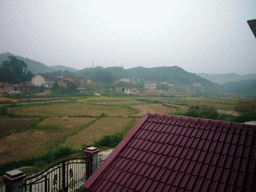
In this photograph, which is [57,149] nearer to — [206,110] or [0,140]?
[0,140]

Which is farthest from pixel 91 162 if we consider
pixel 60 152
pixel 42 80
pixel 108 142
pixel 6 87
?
pixel 42 80

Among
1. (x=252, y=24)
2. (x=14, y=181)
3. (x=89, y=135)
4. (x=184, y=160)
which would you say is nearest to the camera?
(x=184, y=160)

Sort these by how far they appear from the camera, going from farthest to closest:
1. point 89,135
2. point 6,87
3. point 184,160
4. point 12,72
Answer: point 12,72 → point 6,87 → point 89,135 → point 184,160

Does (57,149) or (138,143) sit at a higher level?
(138,143)

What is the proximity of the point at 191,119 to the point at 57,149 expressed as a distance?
29.3ft

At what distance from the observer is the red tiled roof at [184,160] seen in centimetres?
313

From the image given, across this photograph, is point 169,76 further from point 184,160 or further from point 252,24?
point 184,160

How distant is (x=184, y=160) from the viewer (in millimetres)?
3646

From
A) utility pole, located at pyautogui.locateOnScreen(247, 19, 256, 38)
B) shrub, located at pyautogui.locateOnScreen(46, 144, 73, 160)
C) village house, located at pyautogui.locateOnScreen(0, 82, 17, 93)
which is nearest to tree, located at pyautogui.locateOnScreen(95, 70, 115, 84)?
village house, located at pyautogui.locateOnScreen(0, 82, 17, 93)

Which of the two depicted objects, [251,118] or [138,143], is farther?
[251,118]

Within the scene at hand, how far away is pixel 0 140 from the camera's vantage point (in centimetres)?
1257

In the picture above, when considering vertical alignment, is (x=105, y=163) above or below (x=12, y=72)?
below

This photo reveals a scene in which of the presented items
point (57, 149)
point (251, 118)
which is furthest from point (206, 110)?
point (57, 149)

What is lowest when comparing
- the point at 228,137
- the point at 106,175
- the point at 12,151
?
the point at 12,151
